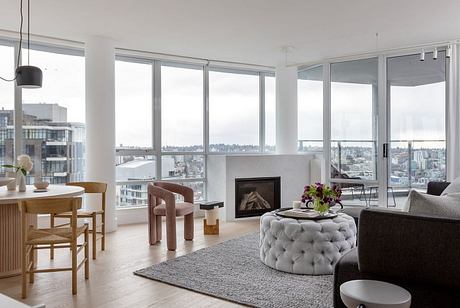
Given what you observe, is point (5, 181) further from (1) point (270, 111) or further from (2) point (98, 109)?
(1) point (270, 111)

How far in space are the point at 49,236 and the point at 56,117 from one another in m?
2.88

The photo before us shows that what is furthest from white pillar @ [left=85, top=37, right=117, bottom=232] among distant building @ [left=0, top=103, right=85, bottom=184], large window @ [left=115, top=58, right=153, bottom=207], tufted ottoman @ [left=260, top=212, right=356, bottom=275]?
tufted ottoman @ [left=260, top=212, right=356, bottom=275]

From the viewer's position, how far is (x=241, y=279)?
136 inches

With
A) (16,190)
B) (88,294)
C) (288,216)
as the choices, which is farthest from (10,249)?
(288,216)

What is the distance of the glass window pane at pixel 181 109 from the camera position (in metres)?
6.55

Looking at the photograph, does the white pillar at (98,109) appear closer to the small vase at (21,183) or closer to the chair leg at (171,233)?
the chair leg at (171,233)

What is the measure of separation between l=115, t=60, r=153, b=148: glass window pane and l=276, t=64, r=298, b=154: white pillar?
7.54 ft

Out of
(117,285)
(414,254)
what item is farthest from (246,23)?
(414,254)

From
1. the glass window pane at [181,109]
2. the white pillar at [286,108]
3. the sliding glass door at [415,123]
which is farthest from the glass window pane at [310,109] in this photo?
the glass window pane at [181,109]

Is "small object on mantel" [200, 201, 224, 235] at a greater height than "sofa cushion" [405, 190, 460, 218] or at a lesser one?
A: lesser

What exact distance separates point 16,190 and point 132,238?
170 cm

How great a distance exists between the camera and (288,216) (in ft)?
12.8

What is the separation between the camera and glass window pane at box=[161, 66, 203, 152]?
6551 mm

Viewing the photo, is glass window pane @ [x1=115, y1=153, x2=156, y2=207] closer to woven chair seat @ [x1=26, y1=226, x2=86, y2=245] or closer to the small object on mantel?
the small object on mantel
